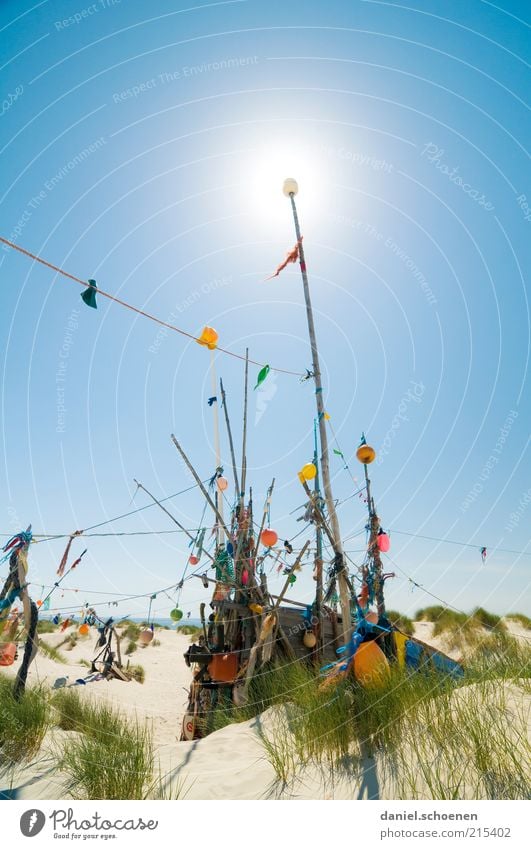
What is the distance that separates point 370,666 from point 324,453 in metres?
3.68

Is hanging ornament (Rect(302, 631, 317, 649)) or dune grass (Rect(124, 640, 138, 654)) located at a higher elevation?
dune grass (Rect(124, 640, 138, 654))

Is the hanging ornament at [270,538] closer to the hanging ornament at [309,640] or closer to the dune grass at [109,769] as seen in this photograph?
the hanging ornament at [309,640]

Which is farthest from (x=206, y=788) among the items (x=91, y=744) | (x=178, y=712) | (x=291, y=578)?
(x=178, y=712)

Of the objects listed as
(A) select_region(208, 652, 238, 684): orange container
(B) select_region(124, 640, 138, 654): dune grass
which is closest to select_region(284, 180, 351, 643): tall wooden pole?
(A) select_region(208, 652, 238, 684): orange container

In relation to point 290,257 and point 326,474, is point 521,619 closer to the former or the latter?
point 326,474

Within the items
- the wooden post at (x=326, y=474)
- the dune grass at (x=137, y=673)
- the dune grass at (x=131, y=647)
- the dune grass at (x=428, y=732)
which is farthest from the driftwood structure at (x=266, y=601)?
the dune grass at (x=131, y=647)

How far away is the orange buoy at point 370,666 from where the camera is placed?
424 centimetres

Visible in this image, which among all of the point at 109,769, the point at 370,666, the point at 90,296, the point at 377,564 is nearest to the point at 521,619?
the point at 377,564

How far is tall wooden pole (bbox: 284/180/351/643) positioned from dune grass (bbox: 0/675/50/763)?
4.62 metres

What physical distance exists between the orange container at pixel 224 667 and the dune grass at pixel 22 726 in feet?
11.4

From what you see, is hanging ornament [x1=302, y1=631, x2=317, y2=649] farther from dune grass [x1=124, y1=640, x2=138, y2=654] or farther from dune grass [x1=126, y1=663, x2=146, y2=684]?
dune grass [x1=124, y1=640, x2=138, y2=654]

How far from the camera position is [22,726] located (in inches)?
211

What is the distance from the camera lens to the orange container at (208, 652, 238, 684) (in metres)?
8.28

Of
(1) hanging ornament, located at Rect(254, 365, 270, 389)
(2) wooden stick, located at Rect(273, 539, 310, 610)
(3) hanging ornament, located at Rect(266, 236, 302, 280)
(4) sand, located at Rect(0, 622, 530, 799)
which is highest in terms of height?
(3) hanging ornament, located at Rect(266, 236, 302, 280)
